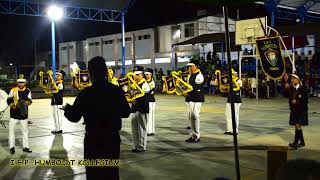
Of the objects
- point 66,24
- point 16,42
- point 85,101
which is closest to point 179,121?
point 85,101

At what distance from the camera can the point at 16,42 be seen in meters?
64.0

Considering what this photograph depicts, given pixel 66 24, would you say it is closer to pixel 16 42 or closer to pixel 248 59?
pixel 16 42

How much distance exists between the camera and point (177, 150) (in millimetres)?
10188

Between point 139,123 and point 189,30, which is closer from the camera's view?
point 139,123

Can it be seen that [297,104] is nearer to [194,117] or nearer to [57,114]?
[194,117]

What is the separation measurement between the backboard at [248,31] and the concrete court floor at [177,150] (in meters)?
3.77

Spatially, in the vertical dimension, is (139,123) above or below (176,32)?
below

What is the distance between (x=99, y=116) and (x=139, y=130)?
5.45 meters

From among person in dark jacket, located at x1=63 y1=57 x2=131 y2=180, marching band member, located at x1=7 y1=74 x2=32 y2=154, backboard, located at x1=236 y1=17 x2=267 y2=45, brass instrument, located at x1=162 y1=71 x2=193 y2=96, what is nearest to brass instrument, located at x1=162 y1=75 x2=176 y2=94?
brass instrument, located at x1=162 y1=71 x2=193 y2=96

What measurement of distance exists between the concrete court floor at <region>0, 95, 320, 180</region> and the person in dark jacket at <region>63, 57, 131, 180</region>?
3040 millimetres

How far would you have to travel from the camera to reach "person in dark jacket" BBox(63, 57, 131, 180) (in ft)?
15.3

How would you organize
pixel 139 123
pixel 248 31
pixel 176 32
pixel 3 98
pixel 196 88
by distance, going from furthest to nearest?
pixel 176 32
pixel 248 31
pixel 196 88
pixel 3 98
pixel 139 123

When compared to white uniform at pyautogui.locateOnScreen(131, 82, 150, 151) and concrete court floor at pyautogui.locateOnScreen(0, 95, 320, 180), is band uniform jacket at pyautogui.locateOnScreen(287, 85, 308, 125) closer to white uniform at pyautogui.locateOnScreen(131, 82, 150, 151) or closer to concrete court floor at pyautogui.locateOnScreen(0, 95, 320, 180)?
concrete court floor at pyautogui.locateOnScreen(0, 95, 320, 180)

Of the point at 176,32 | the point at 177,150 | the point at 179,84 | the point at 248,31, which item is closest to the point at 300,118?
the point at 177,150
